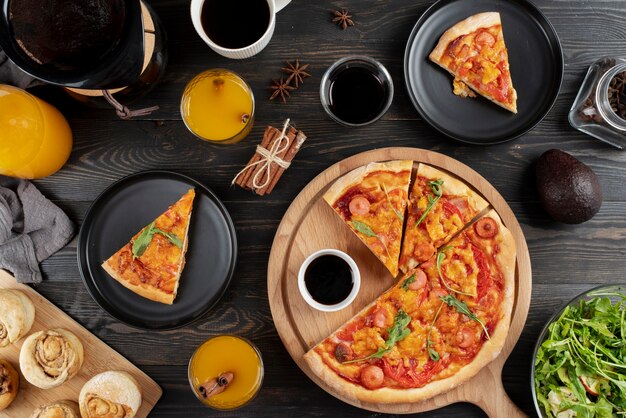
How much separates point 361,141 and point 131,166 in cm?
135

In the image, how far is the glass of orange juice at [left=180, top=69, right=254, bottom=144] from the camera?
291cm

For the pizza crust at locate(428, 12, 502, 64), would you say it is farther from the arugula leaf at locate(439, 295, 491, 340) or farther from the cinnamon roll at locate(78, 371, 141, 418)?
the cinnamon roll at locate(78, 371, 141, 418)

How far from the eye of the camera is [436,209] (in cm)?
295

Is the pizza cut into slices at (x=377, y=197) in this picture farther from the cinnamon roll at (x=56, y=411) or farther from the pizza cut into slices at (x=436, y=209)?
the cinnamon roll at (x=56, y=411)

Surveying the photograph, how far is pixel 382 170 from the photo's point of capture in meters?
2.94

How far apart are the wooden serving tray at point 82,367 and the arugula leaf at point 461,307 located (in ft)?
5.54

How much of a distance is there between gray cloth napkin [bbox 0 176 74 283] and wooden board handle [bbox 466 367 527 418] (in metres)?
2.44

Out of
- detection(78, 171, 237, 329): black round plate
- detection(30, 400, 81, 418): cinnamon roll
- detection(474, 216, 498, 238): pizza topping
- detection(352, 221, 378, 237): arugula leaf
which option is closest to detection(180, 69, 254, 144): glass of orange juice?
detection(78, 171, 237, 329): black round plate

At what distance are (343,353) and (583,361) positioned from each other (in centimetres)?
122

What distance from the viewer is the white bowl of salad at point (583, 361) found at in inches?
108

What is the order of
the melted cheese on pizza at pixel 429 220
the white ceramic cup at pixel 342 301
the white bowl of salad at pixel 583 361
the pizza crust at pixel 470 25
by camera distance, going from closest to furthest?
the white bowl of salad at pixel 583 361
the white ceramic cup at pixel 342 301
the melted cheese on pizza at pixel 429 220
the pizza crust at pixel 470 25

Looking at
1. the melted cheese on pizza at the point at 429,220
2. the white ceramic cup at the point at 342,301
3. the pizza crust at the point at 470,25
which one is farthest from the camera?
the pizza crust at the point at 470,25

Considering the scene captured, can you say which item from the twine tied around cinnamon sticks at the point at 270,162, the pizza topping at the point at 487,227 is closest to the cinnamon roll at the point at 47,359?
the twine tied around cinnamon sticks at the point at 270,162

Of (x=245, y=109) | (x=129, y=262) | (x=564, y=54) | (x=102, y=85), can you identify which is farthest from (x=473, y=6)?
(x=129, y=262)
